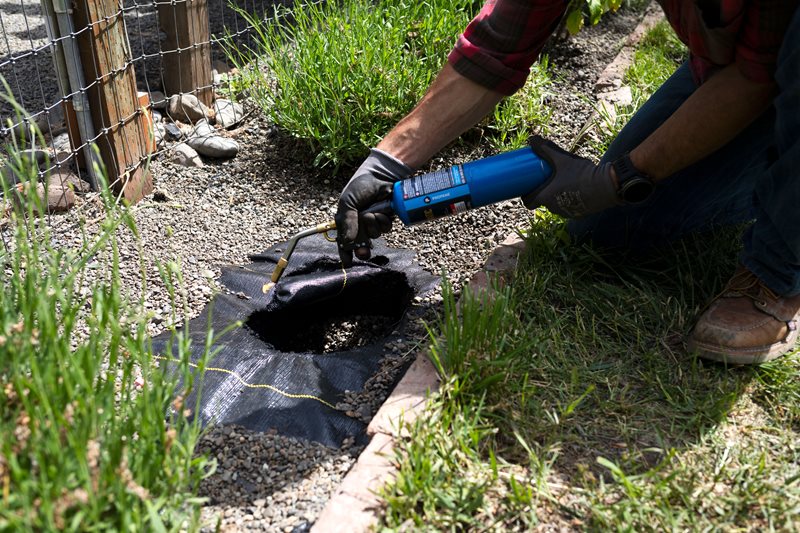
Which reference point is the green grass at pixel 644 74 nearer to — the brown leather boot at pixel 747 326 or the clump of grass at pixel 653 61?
the clump of grass at pixel 653 61

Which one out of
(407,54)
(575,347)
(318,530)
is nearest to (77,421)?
(318,530)

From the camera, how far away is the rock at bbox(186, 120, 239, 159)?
9.80 feet

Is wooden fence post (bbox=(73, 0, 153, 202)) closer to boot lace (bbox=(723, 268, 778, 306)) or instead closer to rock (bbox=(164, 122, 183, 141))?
rock (bbox=(164, 122, 183, 141))

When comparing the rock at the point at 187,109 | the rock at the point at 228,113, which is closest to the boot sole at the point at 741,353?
the rock at the point at 228,113

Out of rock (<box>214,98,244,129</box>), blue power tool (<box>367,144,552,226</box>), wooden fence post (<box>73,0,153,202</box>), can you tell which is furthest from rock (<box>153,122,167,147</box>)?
blue power tool (<box>367,144,552,226</box>)

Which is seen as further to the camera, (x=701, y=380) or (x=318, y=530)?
(x=701, y=380)

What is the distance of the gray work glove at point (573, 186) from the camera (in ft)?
6.50

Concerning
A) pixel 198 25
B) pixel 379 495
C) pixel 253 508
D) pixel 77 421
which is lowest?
pixel 253 508

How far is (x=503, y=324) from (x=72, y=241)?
59.1 inches

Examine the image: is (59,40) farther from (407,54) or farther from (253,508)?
(253,508)

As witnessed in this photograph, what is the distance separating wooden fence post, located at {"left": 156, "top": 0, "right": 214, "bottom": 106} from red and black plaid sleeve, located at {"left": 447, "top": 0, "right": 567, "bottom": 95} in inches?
54.8

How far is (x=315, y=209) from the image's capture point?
2771 millimetres

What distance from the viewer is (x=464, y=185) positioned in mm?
2041

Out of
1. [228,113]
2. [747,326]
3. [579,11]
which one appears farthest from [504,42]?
[228,113]
